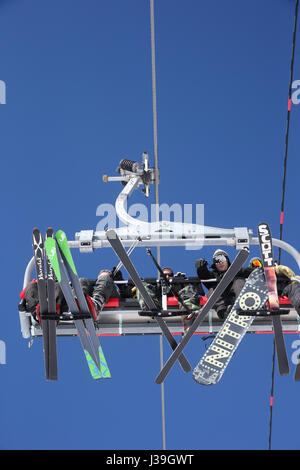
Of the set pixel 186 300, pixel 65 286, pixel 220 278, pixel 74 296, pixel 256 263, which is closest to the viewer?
pixel 65 286

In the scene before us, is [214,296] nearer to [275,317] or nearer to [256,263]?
[275,317]

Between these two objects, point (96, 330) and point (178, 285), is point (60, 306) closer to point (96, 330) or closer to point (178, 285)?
point (96, 330)

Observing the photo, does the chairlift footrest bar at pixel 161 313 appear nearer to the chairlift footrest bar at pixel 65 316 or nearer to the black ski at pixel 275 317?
the chairlift footrest bar at pixel 65 316

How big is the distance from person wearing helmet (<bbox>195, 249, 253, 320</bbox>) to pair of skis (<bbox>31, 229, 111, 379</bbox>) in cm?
71

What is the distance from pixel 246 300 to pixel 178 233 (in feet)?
1.71

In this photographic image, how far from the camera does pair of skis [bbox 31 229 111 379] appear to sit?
3840mm

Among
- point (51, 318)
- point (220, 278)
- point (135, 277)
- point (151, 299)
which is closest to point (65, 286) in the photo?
point (51, 318)

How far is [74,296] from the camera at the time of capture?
3990 mm

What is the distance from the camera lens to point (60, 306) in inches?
161

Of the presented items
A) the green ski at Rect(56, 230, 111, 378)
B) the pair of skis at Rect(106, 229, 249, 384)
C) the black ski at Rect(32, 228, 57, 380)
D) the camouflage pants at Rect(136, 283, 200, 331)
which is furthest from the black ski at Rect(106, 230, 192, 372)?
the black ski at Rect(32, 228, 57, 380)

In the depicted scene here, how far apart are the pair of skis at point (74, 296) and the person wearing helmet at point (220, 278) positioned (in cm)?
71

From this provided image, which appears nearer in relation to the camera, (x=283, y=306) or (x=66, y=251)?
(x=66, y=251)

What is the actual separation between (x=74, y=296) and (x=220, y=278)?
928mm
